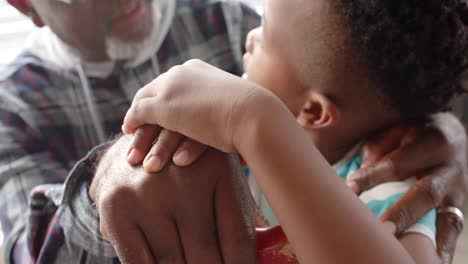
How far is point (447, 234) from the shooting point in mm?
748

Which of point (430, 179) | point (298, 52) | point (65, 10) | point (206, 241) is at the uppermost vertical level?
point (65, 10)

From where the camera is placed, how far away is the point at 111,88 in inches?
37.1

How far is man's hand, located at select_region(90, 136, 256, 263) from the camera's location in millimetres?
440

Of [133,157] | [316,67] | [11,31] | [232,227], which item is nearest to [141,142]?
[133,157]

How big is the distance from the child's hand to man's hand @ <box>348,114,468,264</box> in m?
0.34

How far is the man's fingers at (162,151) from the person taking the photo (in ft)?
1.48

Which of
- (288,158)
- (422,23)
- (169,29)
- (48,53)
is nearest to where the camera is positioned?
(288,158)

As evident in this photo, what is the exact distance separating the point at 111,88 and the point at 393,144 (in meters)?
0.58

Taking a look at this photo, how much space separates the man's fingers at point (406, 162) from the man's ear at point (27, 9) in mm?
624

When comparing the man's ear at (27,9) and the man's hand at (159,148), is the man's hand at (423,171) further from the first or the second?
the man's ear at (27,9)

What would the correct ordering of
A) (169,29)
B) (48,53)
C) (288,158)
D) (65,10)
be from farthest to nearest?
(169,29) → (48,53) → (65,10) → (288,158)

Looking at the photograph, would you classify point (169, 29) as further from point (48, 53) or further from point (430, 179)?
point (430, 179)

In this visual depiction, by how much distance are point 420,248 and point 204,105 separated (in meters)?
0.41

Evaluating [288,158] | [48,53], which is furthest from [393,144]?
[48,53]
